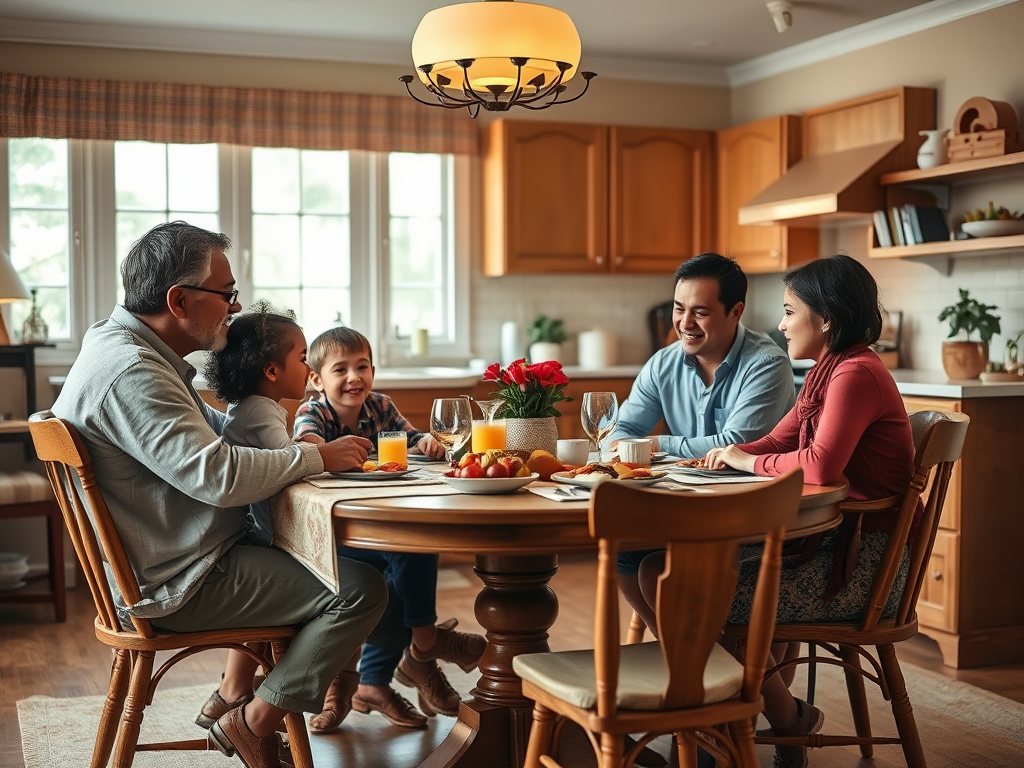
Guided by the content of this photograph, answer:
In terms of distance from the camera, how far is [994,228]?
4.25m

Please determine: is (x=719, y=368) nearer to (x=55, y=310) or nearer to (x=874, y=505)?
(x=874, y=505)

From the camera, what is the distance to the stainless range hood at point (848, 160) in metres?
4.74

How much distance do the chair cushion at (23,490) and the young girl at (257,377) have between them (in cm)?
197

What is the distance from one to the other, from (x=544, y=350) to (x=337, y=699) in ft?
9.48

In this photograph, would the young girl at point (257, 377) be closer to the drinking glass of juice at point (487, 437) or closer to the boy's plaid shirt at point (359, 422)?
the boy's plaid shirt at point (359, 422)

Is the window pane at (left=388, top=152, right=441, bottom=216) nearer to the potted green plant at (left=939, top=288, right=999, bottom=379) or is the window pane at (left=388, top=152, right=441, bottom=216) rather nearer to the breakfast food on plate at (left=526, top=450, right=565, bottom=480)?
the potted green plant at (left=939, top=288, right=999, bottom=379)

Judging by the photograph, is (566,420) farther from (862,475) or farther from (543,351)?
(862,475)

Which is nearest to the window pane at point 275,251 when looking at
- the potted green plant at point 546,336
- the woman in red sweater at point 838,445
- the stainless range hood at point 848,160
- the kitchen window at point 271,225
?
the kitchen window at point 271,225

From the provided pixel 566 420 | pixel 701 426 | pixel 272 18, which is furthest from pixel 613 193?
pixel 701 426

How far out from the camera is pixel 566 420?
5305mm

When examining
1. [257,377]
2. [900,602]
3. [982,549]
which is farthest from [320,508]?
[982,549]

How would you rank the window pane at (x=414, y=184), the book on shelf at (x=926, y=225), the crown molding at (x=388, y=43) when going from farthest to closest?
the window pane at (x=414, y=184) < the crown molding at (x=388, y=43) < the book on shelf at (x=926, y=225)

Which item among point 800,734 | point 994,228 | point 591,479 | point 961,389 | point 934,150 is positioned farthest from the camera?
point 934,150

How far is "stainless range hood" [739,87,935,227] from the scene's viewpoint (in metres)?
4.74
